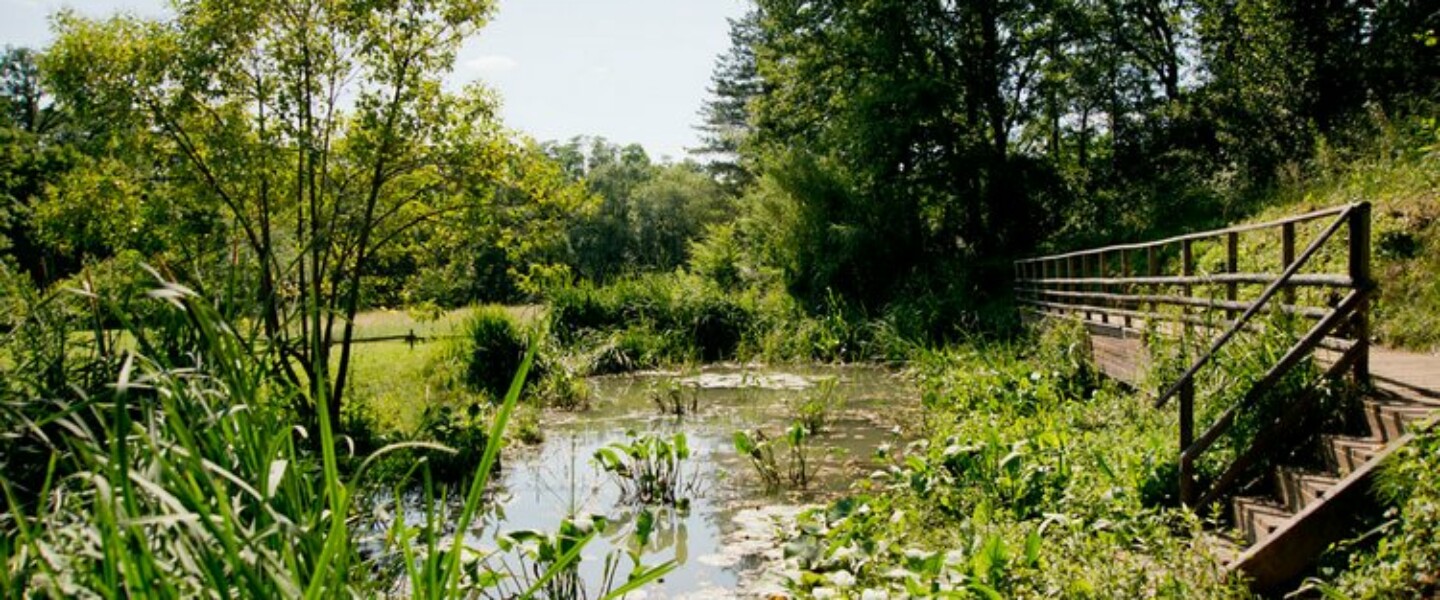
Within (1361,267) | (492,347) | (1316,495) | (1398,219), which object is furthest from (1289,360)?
A: (492,347)

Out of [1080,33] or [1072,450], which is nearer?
[1072,450]

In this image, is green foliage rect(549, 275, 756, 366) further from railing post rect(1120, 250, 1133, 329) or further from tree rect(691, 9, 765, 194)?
tree rect(691, 9, 765, 194)

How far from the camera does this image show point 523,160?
921 cm

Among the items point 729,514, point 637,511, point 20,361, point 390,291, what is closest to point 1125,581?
point 729,514

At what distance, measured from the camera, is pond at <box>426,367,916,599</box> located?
19.9 feet

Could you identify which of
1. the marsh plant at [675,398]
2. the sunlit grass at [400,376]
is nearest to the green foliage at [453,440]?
the sunlit grass at [400,376]

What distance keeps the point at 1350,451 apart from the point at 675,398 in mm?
8023

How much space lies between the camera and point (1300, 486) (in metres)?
4.82

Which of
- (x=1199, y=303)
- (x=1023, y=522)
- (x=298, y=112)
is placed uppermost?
(x=298, y=112)

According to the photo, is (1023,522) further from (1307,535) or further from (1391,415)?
(1391,415)

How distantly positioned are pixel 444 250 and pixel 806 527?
543cm

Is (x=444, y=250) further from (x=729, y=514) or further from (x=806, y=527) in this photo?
(x=806, y=527)

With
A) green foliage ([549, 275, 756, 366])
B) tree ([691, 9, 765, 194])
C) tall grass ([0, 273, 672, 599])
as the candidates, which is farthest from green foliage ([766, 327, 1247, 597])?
tree ([691, 9, 765, 194])

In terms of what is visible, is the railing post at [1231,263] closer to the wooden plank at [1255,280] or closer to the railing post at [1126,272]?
the wooden plank at [1255,280]
